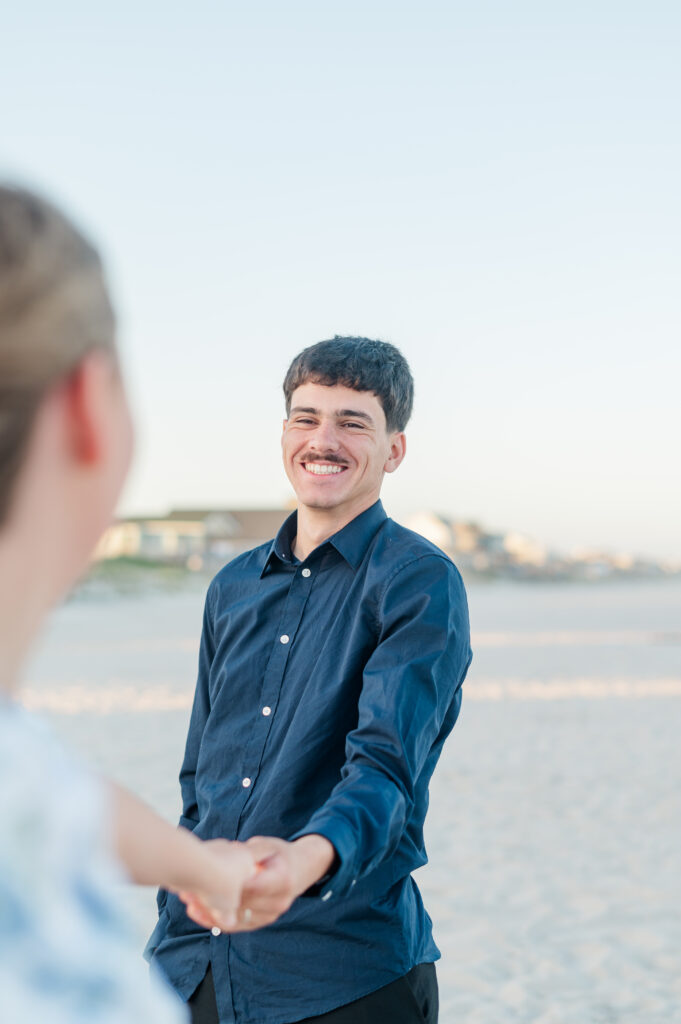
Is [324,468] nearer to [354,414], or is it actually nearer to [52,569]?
[354,414]

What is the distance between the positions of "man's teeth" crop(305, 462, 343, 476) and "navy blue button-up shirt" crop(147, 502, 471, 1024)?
12 cm

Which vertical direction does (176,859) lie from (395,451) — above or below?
below

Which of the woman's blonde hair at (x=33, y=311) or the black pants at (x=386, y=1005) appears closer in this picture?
the woman's blonde hair at (x=33, y=311)

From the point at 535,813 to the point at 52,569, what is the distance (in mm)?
7933

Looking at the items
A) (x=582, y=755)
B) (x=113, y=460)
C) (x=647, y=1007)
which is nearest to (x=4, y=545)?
(x=113, y=460)

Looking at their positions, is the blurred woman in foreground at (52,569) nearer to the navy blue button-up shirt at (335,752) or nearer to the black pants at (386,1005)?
the navy blue button-up shirt at (335,752)

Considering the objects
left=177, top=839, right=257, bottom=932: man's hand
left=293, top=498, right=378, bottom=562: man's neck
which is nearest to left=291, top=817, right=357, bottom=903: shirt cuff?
left=177, top=839, right=257, bottom=932: man's hand

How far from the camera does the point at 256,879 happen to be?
1.56 m

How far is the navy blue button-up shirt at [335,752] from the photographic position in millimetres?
1975

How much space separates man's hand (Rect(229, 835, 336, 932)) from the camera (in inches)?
61.8

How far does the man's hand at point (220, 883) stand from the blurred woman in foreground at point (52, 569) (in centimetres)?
41

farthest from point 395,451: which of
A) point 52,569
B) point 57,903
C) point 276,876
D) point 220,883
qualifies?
point 57,903

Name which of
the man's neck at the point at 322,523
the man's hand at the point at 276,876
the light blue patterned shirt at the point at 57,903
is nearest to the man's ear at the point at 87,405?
the light blue patterned shirt at the point at 57,903

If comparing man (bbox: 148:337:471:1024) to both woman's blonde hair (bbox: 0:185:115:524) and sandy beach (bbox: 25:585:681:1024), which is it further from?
sandy beach (bbox: 25:585:681:1024)
